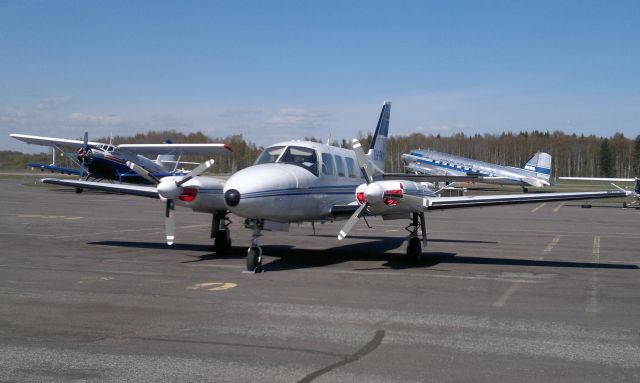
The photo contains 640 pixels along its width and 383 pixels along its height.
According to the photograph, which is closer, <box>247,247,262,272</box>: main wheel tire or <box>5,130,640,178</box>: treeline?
<box>247,247,262,272</box>: main wheel tire

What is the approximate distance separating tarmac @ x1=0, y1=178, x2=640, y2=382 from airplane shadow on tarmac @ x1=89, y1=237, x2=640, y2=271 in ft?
0.26

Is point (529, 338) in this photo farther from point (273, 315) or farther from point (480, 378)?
point (273, 315)

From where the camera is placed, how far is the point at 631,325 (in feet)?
30.1

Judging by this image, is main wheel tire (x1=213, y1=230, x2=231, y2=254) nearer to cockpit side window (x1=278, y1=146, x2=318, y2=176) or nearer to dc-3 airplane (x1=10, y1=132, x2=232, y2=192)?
cockpit side window (x1=278, y1=146, x2=318, y2=176)

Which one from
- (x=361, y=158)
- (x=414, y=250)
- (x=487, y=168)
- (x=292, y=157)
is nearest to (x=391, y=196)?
(x=361, y=158)

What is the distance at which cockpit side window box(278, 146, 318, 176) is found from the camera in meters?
15.4

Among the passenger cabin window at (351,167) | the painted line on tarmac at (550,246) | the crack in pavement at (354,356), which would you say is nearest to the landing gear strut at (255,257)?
the passenger cabin window at (351,167)

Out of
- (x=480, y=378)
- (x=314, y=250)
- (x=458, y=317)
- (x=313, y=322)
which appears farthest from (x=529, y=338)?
(x=314, y=250)

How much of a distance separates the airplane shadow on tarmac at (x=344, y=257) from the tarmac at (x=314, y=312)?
3.1 inches

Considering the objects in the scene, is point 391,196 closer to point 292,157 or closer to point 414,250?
point 414,250

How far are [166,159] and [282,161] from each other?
178ft

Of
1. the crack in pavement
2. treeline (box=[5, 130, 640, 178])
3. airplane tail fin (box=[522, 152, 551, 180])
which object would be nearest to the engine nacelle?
the crack in pavement

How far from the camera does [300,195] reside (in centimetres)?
1476

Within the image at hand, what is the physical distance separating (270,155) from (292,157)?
549mm
